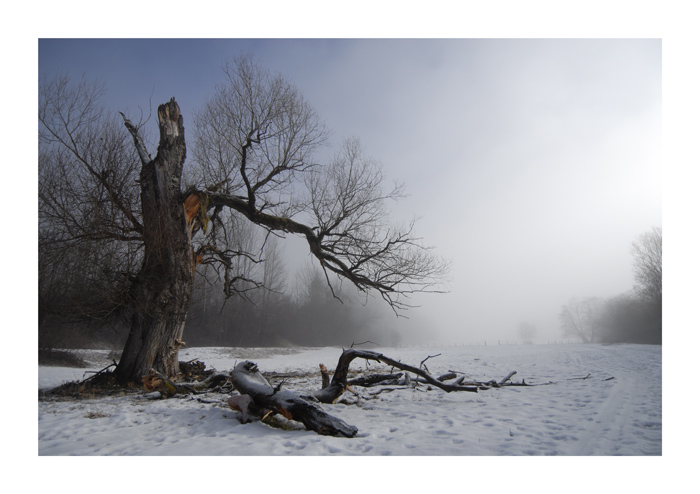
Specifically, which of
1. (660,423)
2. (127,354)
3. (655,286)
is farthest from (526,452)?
(127,354)

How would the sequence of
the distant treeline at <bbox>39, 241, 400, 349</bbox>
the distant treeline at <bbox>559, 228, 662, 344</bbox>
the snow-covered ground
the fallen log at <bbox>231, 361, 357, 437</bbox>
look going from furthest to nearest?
the distant treeline at <bbox>39, 241, 400, 349</bbox> < the distant treeline at <bbox>559, 228, 662, 344</bbox> < the fallen log at <bbox>231, 361, 357, 437</bbox> < the snow-covered ground

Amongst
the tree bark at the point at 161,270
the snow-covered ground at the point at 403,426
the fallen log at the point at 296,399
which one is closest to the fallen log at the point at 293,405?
the fallen log at the point at 296,399

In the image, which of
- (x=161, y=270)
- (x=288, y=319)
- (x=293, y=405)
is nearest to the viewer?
(x=293, y=405)

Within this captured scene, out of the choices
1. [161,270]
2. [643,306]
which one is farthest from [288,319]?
[643,306]

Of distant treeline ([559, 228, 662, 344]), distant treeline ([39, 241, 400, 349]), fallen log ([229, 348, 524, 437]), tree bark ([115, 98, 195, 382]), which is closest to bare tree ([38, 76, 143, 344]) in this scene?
tree bark ([115, 98, 195, 382])

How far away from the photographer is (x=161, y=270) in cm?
625

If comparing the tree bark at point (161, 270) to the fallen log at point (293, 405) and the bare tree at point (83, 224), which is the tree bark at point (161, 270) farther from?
the fallen log at point (293, 405)

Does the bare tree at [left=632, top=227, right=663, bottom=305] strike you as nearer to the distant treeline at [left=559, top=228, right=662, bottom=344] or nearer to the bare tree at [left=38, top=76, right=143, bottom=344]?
the distant treeline at [left=559, top=228, right=662, bottom=344]

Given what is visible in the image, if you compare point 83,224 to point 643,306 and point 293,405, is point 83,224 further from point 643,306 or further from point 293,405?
point 643,306

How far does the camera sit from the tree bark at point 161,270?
6.04m

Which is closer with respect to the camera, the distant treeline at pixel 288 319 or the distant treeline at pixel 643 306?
the distant treeline at pixel 643 306

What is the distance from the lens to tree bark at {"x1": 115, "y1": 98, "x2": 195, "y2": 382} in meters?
6.04

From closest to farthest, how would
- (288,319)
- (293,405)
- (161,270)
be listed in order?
(293,405) < (161,270) < (288,319)
